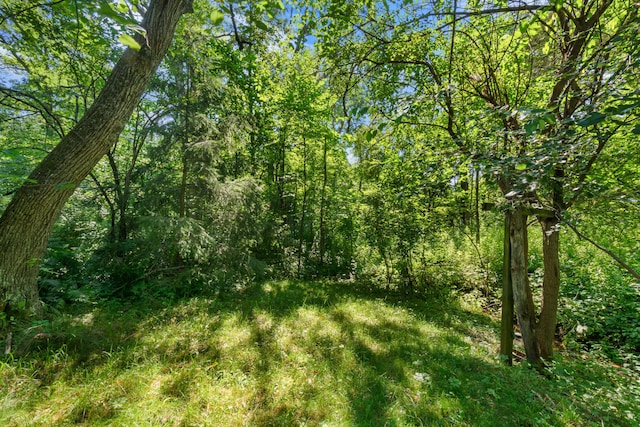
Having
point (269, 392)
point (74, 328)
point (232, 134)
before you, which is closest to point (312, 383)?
point (269, 392)

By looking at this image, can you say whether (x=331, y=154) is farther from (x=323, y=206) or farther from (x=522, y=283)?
(x=522, y=283)

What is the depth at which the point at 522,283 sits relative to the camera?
3604mm

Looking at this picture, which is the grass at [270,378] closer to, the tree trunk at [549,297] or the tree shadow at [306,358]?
the tree shadow at [306,358]

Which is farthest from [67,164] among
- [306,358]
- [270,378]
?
[306,358]

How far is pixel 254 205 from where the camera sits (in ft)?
19.4

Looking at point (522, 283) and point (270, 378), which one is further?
point (522, 283)

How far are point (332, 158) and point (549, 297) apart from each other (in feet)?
21.7

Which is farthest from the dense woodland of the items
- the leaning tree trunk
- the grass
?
the grass

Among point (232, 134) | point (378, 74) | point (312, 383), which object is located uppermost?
point (378, 74)

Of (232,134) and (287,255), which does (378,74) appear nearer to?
(232,134)

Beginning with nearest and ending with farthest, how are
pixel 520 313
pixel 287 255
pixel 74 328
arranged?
1. pixel 74 328
2. pixel 520 313
3. pixel 287 255

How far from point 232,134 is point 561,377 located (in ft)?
20.8

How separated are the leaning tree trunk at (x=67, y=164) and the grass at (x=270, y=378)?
1.95 feet

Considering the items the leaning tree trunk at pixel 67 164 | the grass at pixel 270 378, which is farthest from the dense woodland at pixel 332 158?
the grass at pixel 270 378
